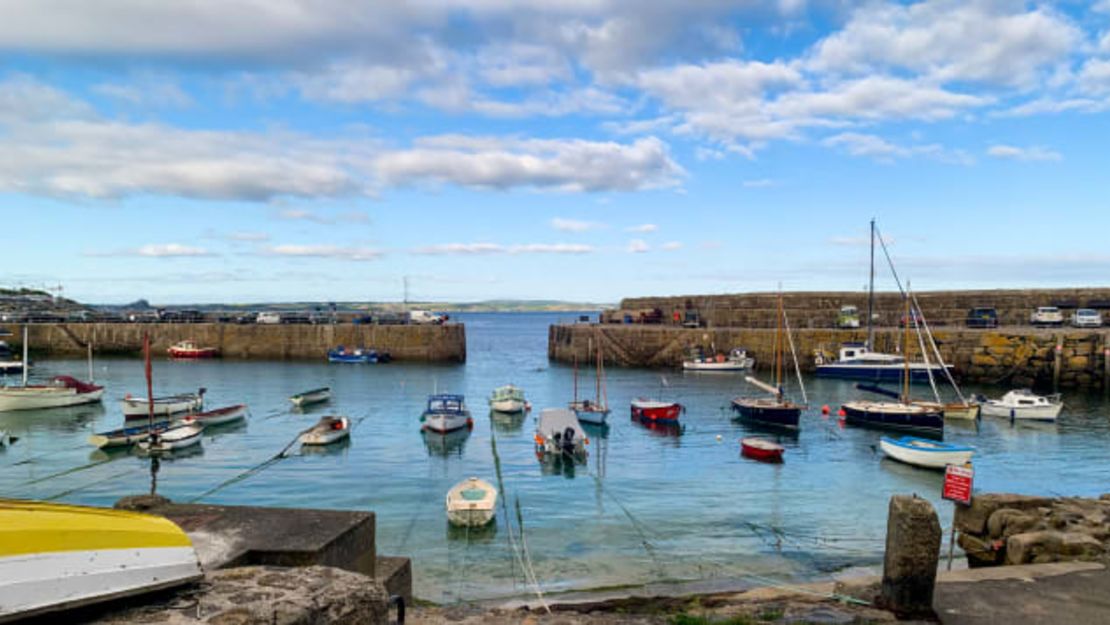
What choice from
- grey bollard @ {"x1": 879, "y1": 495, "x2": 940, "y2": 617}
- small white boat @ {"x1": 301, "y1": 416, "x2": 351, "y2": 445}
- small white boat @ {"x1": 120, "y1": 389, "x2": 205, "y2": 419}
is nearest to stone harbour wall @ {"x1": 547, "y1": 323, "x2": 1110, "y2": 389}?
small white boat @ {"x1": 301, "y1": 416, "x2": 351, "y2": 445}

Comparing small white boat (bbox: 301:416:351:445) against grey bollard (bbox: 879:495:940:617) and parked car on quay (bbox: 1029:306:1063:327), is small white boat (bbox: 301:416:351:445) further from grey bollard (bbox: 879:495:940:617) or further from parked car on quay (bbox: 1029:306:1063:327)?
parked car on quay (bbox: 1029:306:1063:327)

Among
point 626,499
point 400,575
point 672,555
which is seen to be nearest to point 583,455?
point 626,499

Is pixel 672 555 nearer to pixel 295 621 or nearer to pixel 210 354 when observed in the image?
pixel 295 621

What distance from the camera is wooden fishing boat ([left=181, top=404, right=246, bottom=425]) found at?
3506 cm

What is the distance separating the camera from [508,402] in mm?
41000

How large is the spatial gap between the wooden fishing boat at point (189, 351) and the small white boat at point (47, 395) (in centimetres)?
2938

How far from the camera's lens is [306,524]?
25.7 ft

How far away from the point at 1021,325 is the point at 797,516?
5495 cm

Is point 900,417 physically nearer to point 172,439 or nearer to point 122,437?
point 172,439

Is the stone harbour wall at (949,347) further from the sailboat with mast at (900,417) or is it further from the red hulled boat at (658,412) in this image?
the sailboat with mast at (900,417)

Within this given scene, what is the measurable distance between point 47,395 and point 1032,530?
153 feet

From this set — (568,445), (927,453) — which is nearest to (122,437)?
(568,445)

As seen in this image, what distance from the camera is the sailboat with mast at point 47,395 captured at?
40.1m

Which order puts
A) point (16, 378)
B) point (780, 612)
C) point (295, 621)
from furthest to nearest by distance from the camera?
point (16, 378)
point (780, 612)
point (295, 621)
